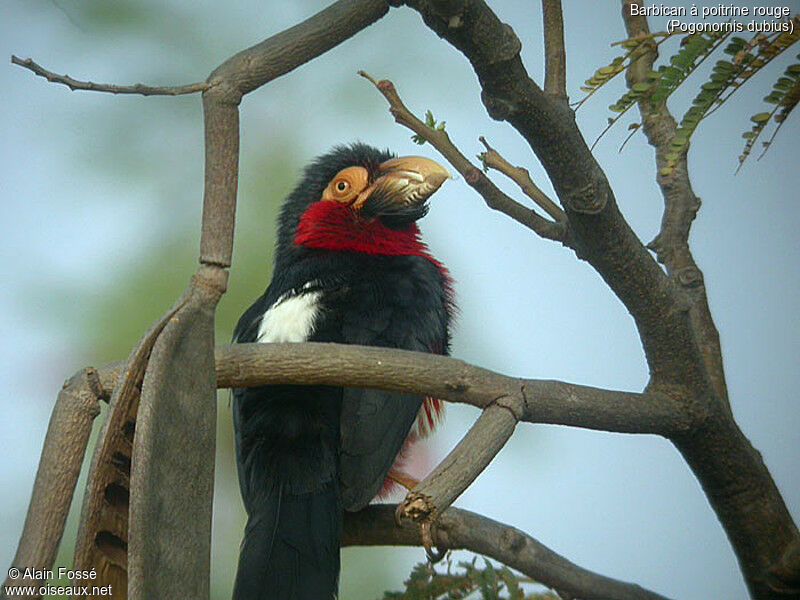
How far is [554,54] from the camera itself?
111 cm

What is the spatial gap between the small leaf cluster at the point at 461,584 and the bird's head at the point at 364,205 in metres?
0.66

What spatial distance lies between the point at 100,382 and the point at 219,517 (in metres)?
0.88

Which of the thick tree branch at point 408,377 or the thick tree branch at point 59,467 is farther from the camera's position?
the thick tree branch at point 408,377

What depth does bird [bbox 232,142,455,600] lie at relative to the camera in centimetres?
113

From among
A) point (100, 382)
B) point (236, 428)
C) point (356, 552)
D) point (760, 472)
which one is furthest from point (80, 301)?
point (760, 472)

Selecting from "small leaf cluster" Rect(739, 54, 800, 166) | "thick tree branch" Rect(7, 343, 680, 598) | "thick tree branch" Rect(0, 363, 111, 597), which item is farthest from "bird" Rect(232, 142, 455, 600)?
"small leaf cluster" Rect(739, 54, 800, 166)

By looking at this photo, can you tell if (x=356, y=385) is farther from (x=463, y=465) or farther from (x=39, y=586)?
(x=39, y=586)

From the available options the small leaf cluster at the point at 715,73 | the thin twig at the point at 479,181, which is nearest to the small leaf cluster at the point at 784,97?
the small leaf cluster at the point at 715,73

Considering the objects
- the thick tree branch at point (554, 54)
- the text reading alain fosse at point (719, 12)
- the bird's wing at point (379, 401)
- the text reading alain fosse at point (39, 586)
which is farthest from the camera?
the text reading alain fosse at point (719, 12)

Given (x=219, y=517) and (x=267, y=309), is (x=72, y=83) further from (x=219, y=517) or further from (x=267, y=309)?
(x=219, y=517)

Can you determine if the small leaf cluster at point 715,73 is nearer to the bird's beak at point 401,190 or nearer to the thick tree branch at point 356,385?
the thick tree branch at point 356,385

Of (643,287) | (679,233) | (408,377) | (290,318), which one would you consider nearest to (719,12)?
(679,233)

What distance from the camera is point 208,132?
2.54ft

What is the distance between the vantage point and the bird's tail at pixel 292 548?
108cm
